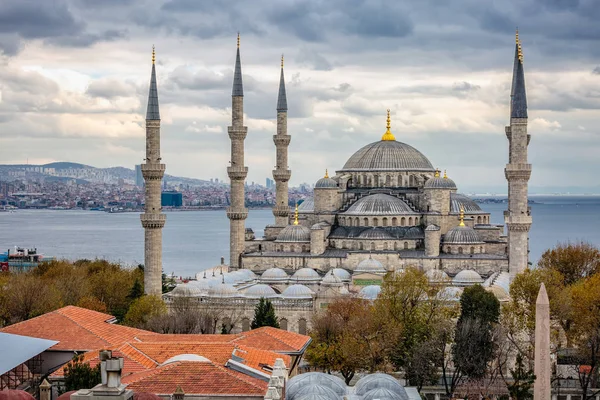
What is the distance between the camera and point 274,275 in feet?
135

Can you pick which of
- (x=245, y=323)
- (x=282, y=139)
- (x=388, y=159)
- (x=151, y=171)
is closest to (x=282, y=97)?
(x=282, y=139)

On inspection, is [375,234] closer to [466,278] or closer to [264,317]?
[466,278]

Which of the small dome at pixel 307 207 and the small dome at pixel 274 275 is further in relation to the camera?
the small dome at pixel 307 207

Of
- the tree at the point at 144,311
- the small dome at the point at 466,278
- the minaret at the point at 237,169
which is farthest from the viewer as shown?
the minaret at the point at 237,169

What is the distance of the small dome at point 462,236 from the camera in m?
43.1

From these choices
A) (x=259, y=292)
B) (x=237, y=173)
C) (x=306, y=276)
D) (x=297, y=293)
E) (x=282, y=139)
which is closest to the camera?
(x=297, y=293)

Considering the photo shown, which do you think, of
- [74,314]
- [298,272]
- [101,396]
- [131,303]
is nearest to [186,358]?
[74,314]

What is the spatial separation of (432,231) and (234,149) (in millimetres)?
→ 9642

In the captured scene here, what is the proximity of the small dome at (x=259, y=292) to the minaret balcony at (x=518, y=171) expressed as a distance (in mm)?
10022

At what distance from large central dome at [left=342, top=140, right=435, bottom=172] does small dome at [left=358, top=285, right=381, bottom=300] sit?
44.2 feet

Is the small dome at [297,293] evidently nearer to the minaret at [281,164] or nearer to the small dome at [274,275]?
the small dome at [274,275]

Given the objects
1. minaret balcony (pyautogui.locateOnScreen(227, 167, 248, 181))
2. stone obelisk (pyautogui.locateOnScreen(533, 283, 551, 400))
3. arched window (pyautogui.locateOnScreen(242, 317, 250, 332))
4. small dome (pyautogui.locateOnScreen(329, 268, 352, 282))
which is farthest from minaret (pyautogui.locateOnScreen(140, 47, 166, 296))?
stone obelisk (pyautogui.locateOnScreen(533, 283, 551, 400))

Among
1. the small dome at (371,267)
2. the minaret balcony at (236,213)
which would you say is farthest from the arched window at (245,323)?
the minaret balcony at (236,213)

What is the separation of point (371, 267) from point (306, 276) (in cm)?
271
